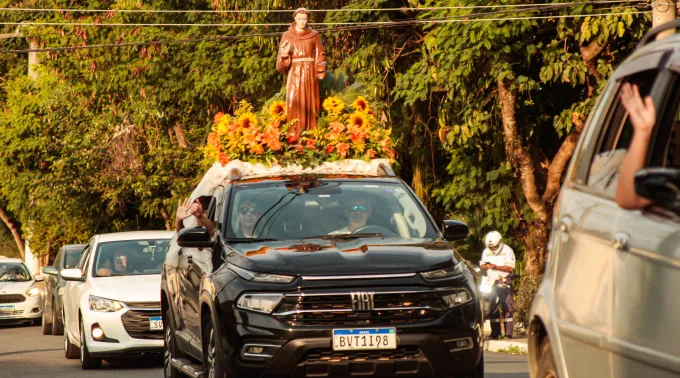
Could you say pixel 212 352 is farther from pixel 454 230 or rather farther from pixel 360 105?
pixel 360 105

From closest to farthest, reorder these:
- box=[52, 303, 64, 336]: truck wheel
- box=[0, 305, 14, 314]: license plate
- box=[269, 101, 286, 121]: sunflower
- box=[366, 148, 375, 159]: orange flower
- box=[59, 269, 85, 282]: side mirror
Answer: box=[366, 148, 375, 159]: orange flower → box=[269, 101, 286, 121]: sunflower → box=[59, 269, 85, 282]: side mirror → box=[52, 303, 64, 336]: truck wheel → box=[0, 305, 14, 314]: license plate

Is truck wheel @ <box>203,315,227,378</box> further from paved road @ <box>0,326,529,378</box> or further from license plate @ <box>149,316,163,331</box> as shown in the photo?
license plate @ <box>149,316,163,331</box>

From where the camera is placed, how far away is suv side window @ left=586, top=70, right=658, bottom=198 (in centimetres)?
496

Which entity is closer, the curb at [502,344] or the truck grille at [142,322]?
the truck grille at [142,322]

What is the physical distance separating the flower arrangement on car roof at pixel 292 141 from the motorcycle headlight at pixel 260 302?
491 centimetres

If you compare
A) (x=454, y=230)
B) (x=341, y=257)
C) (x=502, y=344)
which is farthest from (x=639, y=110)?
(x=502, y=344)

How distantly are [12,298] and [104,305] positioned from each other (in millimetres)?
14404

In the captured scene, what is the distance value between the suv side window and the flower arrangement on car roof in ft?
26.3

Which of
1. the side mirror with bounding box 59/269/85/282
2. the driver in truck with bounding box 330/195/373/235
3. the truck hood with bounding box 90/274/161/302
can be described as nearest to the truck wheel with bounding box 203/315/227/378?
the driver in truck with bounding box 330/195/373/235

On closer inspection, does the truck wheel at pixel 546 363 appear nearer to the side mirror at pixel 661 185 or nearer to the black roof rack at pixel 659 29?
the black roof rack at pixel 659 29

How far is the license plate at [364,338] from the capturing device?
8.16 metres

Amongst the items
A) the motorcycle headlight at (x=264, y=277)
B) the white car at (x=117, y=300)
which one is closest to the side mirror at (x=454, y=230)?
the motorcycle headlight at (x=264, y=277)

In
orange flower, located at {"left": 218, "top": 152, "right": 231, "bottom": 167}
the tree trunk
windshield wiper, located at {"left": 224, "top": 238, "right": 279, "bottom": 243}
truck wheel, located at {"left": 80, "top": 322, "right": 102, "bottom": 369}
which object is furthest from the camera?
the tree trunk

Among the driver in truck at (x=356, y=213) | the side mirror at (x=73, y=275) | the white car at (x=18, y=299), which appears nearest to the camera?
the driver in truck at (x=356, y=213)
